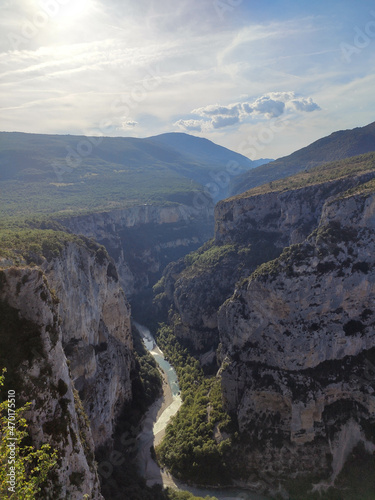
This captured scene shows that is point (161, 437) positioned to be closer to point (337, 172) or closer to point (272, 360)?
point (272, 360)

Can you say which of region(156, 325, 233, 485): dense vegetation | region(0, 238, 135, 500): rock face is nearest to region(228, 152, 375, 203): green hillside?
region(156, 325, 233, 485): dense vegetation

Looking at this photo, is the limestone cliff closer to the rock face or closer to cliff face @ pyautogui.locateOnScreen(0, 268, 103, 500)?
the rock face

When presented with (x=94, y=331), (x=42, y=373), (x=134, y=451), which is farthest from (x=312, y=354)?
(x=42, y=373)

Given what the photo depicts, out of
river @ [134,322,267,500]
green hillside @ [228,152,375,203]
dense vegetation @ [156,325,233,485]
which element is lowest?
river @ [134,322,267,500]

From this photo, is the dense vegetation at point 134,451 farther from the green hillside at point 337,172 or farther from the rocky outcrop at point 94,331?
the green hillside at point 337,172

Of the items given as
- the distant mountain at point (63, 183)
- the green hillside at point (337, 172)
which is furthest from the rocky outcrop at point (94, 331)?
the distant mountain at point (63, 183)

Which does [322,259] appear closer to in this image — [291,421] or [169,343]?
[291,421]

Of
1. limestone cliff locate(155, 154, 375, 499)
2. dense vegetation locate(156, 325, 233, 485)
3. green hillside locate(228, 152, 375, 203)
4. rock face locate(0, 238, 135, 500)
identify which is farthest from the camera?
green hillside locate(228, 152, 375, 203)
